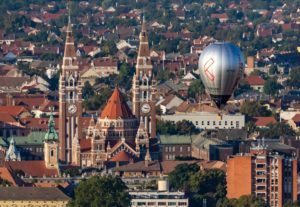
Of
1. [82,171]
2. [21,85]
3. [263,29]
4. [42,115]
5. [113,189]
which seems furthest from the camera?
[263,29]

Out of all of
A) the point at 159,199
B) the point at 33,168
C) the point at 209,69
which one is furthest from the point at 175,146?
the point at 209,69

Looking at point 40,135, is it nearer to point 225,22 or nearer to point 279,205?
point 279,205

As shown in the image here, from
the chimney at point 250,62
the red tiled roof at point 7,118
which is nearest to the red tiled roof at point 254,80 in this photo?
the chimney at point 250,62

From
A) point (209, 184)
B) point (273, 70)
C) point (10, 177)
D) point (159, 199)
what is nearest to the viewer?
point (159, 199)

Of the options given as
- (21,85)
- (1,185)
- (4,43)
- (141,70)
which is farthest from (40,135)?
(4,43)

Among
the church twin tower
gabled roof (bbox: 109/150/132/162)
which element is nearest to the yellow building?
gabled roof (bbox: 109/150/132/162)

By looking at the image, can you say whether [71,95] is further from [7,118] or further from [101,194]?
[101,194]
